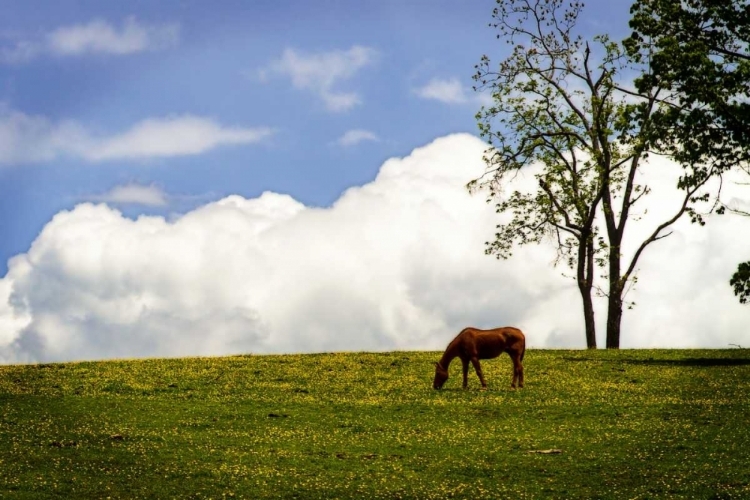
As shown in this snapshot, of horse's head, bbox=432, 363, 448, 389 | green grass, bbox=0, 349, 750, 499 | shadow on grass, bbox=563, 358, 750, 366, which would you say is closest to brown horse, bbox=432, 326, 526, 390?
horse's head, bbox=432, 363, 448, 389

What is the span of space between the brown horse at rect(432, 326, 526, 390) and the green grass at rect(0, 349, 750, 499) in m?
0.93

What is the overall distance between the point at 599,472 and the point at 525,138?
3814 cm

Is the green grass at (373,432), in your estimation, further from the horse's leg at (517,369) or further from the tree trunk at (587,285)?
the tree trunk at (587,285)

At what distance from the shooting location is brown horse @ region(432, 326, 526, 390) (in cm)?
3544

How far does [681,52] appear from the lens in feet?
150

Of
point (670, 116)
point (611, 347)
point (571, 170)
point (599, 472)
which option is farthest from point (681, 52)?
point (599, 472)

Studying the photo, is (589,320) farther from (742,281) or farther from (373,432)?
(373,432)

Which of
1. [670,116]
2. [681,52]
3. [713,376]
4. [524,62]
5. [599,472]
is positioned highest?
[524,62]

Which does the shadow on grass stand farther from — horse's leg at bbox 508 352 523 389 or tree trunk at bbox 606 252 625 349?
horse's leg at bbox 508 352 523 389

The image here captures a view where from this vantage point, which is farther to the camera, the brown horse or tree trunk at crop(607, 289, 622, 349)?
tree trunk at crop(607, 289, 622, 349)

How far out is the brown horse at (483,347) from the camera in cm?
3544

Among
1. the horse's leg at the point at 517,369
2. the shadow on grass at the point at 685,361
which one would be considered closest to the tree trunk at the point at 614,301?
the shadow on grass at the point at 685,361

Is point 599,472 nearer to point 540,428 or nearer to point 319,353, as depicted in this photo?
point 540,428

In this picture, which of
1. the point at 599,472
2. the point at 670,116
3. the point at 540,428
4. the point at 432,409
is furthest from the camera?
the point at 670,116
